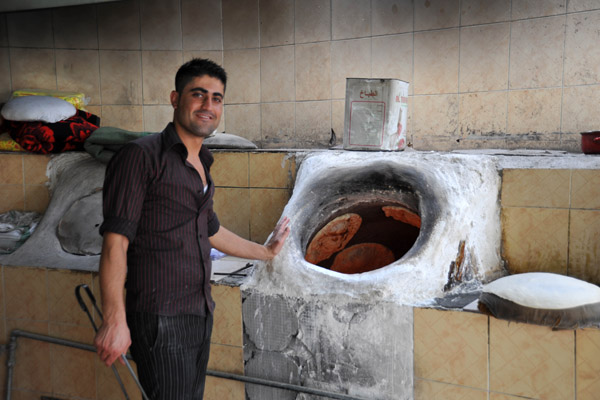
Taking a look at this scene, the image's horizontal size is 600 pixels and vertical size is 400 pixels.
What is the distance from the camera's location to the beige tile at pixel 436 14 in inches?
166

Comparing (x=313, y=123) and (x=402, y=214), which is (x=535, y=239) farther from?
(x=313, y=123)

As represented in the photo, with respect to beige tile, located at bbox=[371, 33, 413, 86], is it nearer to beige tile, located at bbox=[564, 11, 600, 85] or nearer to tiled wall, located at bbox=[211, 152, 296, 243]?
beige tile, located at bbox=[564, 11, 600, 85]

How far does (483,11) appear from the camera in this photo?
4098mm

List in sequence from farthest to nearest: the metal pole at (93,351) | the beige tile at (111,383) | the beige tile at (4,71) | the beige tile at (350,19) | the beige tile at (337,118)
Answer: the beige tile at (4,71)
the beige tile at (337,118)
the beige tile at (350,19)
the beige tile at (111,383)
the metal pole at (93,351)

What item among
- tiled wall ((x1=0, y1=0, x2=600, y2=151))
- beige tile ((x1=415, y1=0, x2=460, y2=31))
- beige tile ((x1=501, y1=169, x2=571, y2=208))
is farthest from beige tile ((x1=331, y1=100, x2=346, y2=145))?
beige tile ((x1=501, y1=169, x2=571, y2=208))

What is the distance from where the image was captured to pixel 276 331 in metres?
2.59

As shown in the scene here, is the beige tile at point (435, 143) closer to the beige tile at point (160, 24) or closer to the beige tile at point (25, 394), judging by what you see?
the beige tile at point (160, 24)

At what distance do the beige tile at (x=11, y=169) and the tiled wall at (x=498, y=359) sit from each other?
3072mm

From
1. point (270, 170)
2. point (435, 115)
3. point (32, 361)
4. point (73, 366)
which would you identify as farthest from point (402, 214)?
point (32, 361)

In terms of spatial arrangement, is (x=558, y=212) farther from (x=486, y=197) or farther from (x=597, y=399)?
(x=597, y=399)

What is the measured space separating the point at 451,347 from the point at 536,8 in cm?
281

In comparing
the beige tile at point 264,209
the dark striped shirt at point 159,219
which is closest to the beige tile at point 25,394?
the beige tile at point 264,209

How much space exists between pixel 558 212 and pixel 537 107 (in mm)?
1551

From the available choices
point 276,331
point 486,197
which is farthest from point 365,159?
point 276,331
